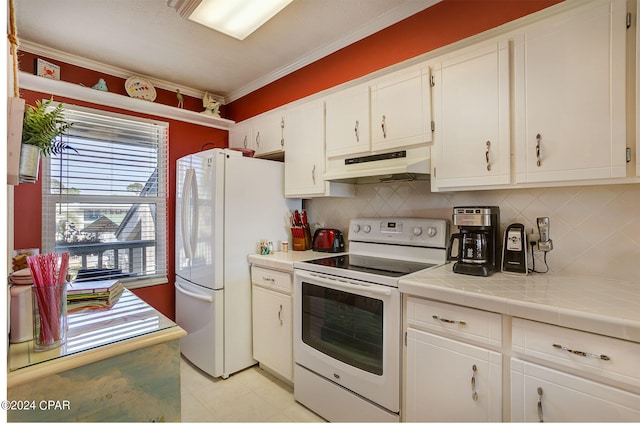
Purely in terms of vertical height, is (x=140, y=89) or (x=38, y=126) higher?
(x=140, y=89)

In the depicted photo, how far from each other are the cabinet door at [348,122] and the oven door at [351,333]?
920mm

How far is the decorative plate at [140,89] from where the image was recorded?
9.12 feet

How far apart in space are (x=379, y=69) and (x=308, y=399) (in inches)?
91.3

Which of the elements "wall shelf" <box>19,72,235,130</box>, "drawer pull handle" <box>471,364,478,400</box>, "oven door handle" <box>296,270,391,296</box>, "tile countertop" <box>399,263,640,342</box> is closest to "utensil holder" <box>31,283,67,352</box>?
"oven door handle" <box>296,270,391,296</box>

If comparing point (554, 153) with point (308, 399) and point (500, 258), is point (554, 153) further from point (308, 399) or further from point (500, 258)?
point (308, 399)

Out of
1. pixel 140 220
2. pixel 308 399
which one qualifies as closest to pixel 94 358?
pixel 308 399

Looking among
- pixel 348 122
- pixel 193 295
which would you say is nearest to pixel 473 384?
pixel 348 122

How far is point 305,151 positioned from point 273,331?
142 centimetres

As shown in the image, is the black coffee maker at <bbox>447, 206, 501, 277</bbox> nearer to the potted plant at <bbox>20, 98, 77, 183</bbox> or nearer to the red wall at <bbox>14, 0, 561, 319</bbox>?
the red wall at <bbox>14, 0, 561, 319</bbox>

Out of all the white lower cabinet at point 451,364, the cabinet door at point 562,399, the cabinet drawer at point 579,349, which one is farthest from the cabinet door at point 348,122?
the cabinet door at point 562,399

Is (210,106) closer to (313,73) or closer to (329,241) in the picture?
(313,73)

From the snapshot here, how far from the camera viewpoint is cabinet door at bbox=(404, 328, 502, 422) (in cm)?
129

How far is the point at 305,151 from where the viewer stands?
8.10 feet

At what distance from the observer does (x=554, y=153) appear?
4.65 ft
